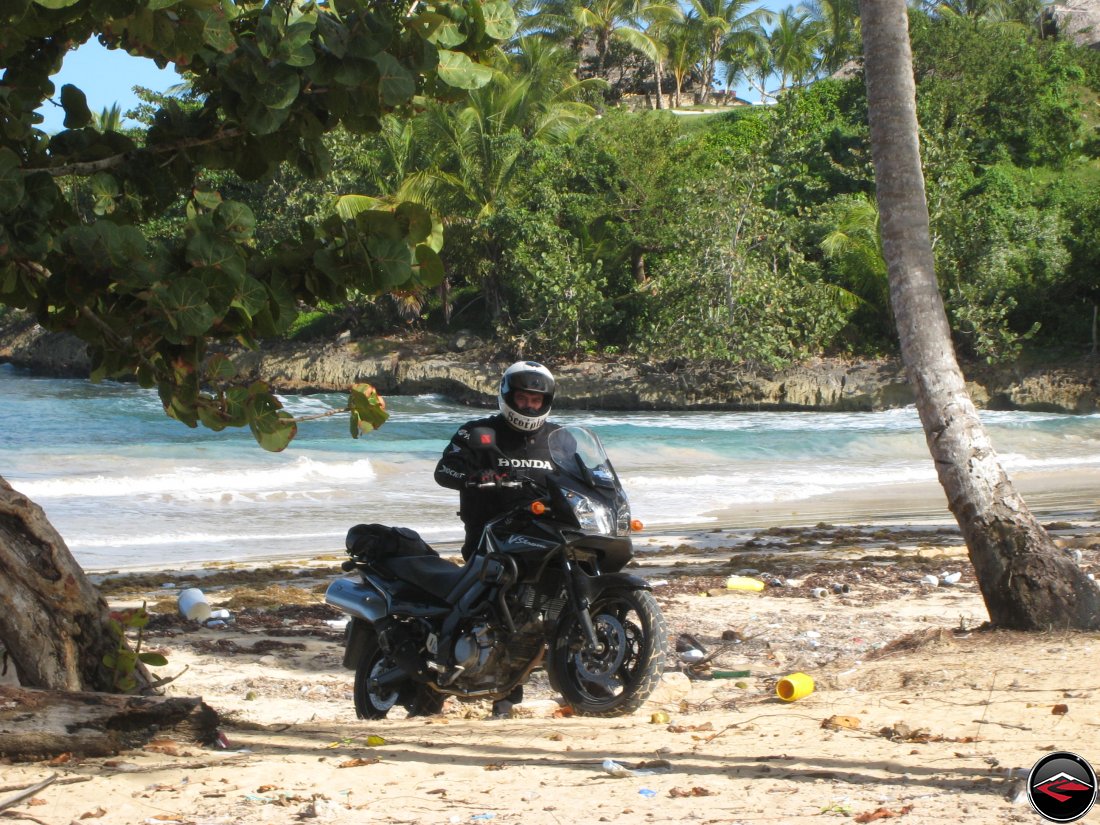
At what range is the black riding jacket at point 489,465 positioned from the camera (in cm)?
542

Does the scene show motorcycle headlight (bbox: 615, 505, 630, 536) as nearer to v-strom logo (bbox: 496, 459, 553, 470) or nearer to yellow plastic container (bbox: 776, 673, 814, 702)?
v-strom logo (bbox: 496, 459, 553, 470)

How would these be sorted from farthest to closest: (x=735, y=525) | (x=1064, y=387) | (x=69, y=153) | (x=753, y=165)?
(x=753, y=165) < (x=1064, y=387) < (x=735, y=525) < (x=69, y=153)

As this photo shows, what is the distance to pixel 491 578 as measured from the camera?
5.27m

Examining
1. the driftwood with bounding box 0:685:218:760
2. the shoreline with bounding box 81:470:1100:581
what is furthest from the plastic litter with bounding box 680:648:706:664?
the shoreline with bounding box 81:470:1100:581

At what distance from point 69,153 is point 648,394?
30628mm

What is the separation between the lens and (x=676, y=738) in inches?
185

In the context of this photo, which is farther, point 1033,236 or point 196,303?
point 1033,236

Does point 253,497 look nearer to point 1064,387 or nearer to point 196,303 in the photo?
point 196,303

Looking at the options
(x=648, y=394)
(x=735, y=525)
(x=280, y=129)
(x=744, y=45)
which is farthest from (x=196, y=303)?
(x=744, y=45)

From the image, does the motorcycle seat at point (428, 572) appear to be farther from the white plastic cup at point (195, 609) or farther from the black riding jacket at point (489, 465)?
the white plastic cup at point (195, 609)

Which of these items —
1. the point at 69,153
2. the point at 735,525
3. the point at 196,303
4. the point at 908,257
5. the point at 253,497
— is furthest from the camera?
the point at 253,497

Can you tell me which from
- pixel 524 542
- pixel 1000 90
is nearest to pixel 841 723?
pixel 524 542

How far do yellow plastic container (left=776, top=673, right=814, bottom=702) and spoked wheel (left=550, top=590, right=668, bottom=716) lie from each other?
0.72m

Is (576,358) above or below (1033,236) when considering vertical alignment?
below
